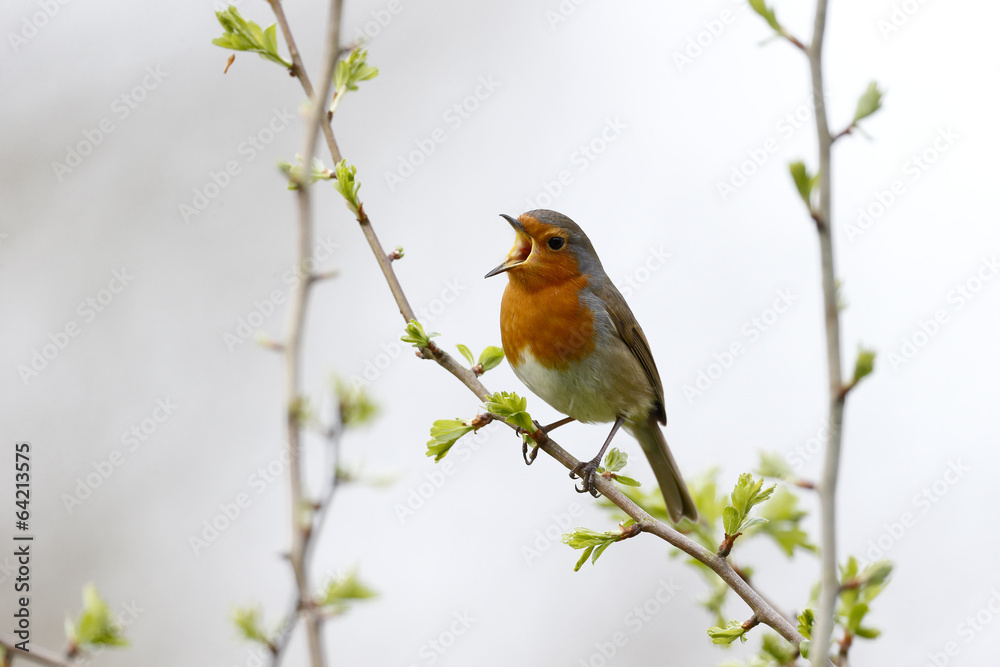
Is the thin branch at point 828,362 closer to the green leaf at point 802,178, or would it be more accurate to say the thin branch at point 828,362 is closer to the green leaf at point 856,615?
the green leaf at point 802,178

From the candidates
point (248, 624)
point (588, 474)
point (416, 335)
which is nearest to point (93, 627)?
point (248, 624)

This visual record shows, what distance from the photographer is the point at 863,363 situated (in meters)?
1.29

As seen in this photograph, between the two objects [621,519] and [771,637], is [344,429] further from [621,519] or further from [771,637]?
[621,519]

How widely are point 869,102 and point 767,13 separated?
24 cm

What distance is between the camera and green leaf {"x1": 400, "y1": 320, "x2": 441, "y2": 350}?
7.18ft

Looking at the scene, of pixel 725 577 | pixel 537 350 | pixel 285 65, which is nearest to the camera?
pixel 725 577

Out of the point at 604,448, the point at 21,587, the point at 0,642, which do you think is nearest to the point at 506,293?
the point at 604,448

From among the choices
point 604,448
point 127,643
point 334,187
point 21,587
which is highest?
point 334,187

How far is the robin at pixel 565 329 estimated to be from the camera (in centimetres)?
381

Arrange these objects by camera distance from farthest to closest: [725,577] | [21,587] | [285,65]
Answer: [21,587] → [285,65] → [725,577]

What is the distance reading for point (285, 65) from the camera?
2148 millimetres

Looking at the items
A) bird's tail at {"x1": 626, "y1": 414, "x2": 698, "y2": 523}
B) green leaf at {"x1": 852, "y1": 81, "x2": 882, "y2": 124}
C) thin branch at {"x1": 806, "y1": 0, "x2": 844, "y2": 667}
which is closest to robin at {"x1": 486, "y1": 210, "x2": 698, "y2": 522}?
bird's tail at {"x1": 626, "y1": 414, "x2": 698, "y2": 523}

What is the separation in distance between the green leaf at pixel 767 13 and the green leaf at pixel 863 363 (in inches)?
21.5

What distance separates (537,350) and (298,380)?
2.60 m
